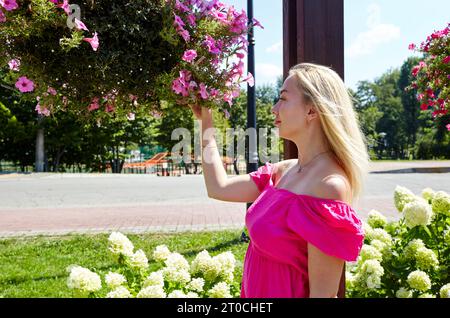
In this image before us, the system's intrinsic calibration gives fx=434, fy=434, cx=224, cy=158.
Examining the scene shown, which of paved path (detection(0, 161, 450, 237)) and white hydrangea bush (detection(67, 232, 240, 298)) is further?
paved path (detection(0, 161, 450, 237))

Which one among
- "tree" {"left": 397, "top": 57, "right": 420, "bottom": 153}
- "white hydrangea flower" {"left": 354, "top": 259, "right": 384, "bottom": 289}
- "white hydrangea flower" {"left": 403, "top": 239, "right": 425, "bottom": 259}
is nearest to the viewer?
"white hydrangea flower" {"left": 354, "top": 259, "right": 384, "bottom": 289}

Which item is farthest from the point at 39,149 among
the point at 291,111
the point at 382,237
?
the point at 291,111

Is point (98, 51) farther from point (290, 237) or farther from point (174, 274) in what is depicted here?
point (174, 274)

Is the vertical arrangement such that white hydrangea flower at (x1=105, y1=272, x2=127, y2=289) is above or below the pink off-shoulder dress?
below

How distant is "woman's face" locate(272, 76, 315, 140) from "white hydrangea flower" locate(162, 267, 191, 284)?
1193 mm

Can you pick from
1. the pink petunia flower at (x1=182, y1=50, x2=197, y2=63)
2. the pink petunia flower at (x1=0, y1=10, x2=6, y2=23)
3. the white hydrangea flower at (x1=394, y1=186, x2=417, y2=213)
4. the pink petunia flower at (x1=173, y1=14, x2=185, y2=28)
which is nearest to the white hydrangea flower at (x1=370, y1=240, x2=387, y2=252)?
the white hydrangea flower at (x1=394, y1=186, x2=417, y2=213)

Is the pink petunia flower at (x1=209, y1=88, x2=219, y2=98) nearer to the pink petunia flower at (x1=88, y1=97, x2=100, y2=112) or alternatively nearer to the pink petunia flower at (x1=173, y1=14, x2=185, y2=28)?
the pink petunia flower at (x1=173, y1=14, x2=185, y2=28)

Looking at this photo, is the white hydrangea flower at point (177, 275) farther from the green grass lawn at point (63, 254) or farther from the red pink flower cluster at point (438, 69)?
the red pink flower cluster at point (438, 69)

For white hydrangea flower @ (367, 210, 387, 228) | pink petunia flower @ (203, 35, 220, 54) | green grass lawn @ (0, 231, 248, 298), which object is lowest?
green grass lawn @ (0, 231, 248, 298)

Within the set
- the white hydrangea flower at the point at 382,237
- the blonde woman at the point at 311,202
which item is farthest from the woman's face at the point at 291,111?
the white hydrangea flower at the point at 382,237

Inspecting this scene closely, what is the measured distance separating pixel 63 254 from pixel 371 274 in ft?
15.8

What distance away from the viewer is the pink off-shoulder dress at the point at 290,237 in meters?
1.56

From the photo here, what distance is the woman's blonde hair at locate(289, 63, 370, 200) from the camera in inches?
66.5

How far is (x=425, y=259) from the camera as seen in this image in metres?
2.85
